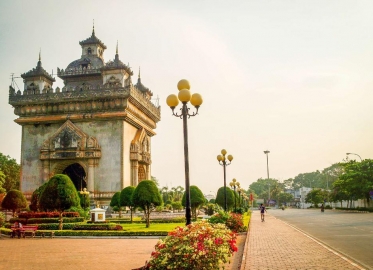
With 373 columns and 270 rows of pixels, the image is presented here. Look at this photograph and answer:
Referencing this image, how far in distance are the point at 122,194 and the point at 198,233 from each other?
29278 mm

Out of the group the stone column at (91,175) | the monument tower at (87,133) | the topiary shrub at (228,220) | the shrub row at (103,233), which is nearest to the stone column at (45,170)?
the monument tower at (87,133)

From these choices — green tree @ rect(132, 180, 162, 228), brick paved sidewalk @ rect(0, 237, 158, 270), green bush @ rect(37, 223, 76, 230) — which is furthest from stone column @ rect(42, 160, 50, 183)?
brick paved sidewalk @ rect(0, 237, 158, 270)

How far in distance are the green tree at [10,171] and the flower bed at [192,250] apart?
2655 inches

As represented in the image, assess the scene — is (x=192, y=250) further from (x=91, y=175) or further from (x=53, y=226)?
(x=91, y=175)

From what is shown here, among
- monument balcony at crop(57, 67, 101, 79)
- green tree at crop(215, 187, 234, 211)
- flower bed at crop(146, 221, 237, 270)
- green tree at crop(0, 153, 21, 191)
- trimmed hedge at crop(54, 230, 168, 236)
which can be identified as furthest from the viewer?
green tree at crop(0, 153, 21, 191)

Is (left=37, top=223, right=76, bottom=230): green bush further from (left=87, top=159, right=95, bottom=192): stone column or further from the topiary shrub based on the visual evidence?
(left=87, top=159, right=95, bottom=192): stone column

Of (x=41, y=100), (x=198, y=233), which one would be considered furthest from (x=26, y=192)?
(x=198, y=233)

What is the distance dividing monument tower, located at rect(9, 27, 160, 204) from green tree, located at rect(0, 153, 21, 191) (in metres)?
22.2

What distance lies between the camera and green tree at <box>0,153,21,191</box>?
6919 cm

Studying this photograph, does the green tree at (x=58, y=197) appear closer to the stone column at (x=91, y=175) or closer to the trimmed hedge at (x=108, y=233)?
the trimmed hedge at (x=108, y=233)

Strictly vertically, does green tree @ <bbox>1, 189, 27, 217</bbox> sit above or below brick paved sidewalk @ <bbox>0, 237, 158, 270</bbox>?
above

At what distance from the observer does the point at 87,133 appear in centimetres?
4850

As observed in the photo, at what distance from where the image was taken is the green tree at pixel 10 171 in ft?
227

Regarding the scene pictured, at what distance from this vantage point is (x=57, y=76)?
55.8 meters
